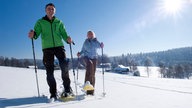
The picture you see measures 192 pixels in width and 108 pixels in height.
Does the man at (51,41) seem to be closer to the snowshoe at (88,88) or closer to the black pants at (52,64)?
the black pants at (52,64)

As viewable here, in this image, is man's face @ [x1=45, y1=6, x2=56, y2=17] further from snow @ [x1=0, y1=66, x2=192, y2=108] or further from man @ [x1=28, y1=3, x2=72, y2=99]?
snow @ [x1=0, y1=66, x2=192, y2=108]

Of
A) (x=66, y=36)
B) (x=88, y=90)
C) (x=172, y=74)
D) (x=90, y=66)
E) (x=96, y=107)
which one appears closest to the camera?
(x=96, y=107)

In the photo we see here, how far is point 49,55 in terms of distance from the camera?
5344mm

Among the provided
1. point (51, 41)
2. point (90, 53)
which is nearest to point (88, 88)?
point (90, 53)

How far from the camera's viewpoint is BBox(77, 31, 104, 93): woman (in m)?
6.96

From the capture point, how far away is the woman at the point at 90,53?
696 cm

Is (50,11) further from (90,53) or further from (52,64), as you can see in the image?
(90,53)

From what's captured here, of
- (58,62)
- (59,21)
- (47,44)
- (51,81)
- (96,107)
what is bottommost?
(96,107)

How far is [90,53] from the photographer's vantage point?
7.09 metres

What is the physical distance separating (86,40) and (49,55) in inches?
85.9

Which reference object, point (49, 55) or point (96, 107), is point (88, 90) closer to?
point (49, 55)

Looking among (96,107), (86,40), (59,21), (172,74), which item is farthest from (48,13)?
(172,74)

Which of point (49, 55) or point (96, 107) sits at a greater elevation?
A: point (49, 55)

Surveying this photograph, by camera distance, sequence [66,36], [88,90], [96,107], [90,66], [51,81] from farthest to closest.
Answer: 1. [90,66]
2. [88,90]
3. [66,36]
4. [51,81]
5. [96,107]
